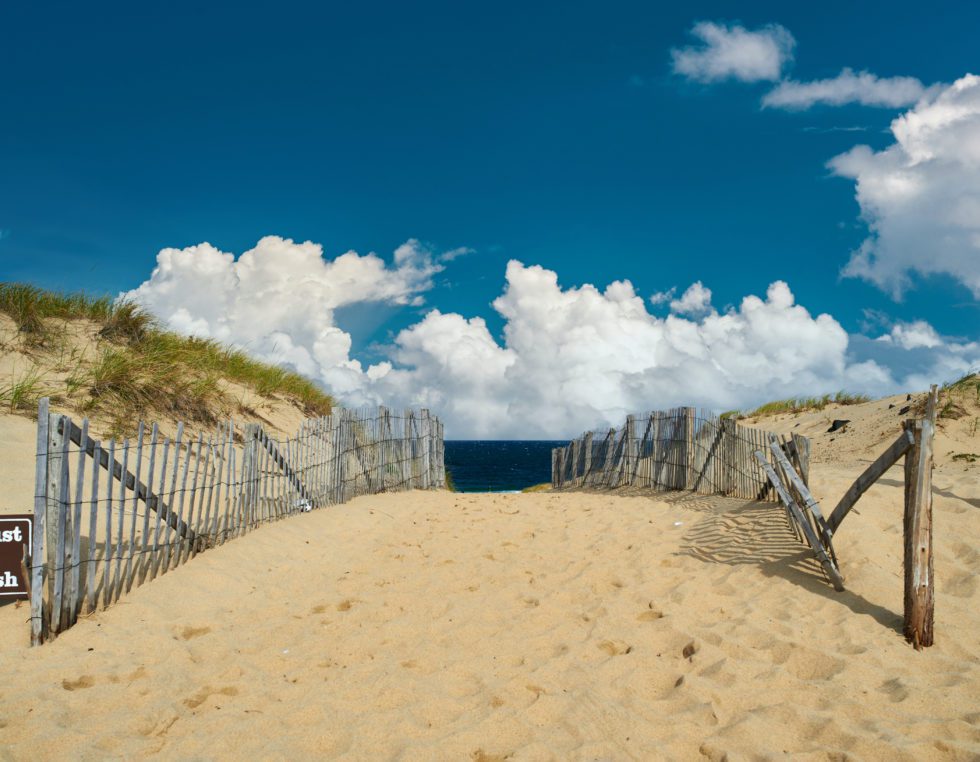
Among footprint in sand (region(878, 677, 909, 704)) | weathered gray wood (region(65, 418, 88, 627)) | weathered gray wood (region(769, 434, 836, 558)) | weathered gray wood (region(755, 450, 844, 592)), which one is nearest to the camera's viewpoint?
footprint in sand (region(878, 677, 909, 704))

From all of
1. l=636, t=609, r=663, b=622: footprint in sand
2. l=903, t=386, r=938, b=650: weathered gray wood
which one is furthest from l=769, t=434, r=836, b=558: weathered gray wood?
l=636, t=609, r=663, b=622: footprint in sand

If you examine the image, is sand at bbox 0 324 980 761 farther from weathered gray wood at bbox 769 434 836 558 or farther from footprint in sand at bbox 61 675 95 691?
weathered gray wood at bbox 769 434 836 558

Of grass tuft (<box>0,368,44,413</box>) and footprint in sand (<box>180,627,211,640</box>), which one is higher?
grass tuft (<box>0,368,44,413</box>)

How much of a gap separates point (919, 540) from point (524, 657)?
2.72 meters

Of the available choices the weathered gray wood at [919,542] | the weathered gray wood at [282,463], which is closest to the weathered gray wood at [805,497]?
the weathered gray wood at [919,542]

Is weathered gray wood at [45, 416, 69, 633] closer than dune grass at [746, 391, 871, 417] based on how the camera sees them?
Yes

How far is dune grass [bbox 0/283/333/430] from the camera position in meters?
8.65

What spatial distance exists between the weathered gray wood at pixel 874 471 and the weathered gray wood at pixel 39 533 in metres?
5.55

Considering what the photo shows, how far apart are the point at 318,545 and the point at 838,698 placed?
5.13m

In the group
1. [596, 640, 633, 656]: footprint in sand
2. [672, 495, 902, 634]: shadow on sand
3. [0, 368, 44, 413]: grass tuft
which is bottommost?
[596, 640, 633, 656]: footprint in sand

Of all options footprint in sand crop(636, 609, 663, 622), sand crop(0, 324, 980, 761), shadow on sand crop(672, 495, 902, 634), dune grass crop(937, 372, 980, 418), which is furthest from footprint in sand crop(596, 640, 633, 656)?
dune grass crop(937, 372, 980, 418)

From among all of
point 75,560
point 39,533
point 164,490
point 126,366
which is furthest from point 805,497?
point 126,366

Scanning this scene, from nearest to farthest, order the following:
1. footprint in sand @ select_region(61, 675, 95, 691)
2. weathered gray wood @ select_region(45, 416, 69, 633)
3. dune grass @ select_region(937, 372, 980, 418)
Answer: footprint in sand @ select_region(61, 675, 95, 691) → weathered gray wood @ select_region(45, 416, 69, 633) → dune grass @ select_region(937, 372, 980, 418)

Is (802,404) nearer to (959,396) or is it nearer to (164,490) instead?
(959,396)
